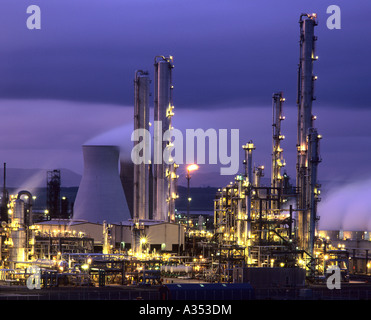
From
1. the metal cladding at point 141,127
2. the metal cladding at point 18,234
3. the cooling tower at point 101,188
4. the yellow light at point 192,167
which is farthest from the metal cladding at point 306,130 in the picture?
the cooling tower at point 101,188

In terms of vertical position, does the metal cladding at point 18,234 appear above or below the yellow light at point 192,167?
below

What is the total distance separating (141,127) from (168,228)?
8235 millimetres

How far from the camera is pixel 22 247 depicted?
188 feet

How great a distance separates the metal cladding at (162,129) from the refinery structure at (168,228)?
3.3 inches

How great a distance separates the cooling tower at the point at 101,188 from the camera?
77.0 metres

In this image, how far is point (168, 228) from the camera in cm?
6962

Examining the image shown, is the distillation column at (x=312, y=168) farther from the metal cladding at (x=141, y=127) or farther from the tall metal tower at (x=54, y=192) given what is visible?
the tall metal tower at (x=54, y=192)

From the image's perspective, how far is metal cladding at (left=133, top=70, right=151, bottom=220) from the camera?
2751 inches

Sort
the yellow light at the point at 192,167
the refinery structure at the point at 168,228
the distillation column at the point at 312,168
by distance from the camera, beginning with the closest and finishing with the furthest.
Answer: the refinery structure at the point at 168,228 → the distillation column at the point at 312,168 → the yellow light at the point at 192,167

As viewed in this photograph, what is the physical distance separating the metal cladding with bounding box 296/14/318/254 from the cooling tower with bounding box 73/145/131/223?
70.7 feet

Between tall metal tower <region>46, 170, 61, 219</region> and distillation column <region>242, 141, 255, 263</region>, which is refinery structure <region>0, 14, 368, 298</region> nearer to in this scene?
distillation column <region>242, 141, 255, 263</region>
